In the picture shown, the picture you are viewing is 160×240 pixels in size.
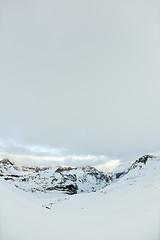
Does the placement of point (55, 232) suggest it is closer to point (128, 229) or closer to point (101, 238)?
point (101, 238)

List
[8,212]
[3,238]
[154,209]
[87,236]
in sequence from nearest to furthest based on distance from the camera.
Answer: [3,238], [8,212], [87,236], [154,209]

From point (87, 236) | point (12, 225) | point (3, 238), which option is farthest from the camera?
point (87, 236)

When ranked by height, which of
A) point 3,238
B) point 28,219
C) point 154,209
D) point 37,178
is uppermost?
point 37,178

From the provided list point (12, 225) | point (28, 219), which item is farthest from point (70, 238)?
point (12, 225)

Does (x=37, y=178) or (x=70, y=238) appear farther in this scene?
(x=37, y=178)

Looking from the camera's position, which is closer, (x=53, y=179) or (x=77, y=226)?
(x=77, y=226)

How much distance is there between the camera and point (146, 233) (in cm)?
424

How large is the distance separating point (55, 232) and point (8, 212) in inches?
44.9

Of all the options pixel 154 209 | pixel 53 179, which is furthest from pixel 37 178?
pixel 154 209

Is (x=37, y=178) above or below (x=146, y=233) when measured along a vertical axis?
above

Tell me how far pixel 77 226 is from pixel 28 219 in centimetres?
139

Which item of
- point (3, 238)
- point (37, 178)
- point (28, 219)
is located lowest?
point (3, 238)

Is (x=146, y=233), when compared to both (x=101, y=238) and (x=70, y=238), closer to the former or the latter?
(x=101, y=238)

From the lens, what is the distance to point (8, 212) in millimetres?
4105
